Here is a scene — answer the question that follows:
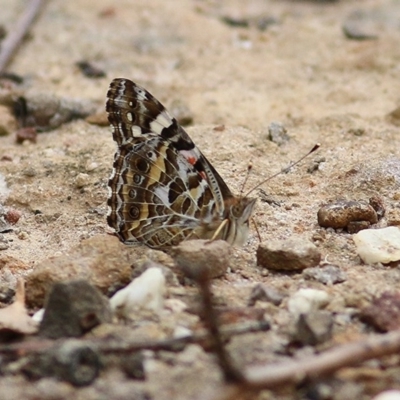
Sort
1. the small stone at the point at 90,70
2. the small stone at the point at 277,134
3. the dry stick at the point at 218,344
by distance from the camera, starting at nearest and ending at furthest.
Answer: the dry stick at the point at 218,344 < the small stone at the point at 277,134 < the small stone at the point at 90,70

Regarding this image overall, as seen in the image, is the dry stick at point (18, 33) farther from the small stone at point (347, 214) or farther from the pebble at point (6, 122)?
the small stone at point (347, 214)

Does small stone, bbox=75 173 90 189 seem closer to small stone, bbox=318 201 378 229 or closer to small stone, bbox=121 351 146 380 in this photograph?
small stone, bbox=318 201 378 229

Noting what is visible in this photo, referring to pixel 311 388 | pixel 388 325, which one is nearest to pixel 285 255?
pixel 388 325

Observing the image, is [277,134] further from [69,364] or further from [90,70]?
[69,364]

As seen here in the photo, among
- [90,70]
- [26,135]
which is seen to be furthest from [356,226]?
[90,70]

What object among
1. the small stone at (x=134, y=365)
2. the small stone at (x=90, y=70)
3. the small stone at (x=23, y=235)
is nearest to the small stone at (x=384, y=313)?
the small stone at (x=134, y=365)

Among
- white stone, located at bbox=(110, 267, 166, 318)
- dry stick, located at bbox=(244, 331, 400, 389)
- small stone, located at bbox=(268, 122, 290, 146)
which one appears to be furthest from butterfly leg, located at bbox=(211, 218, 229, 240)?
small stone, located at bbox=(268, 122, 290, 146)
